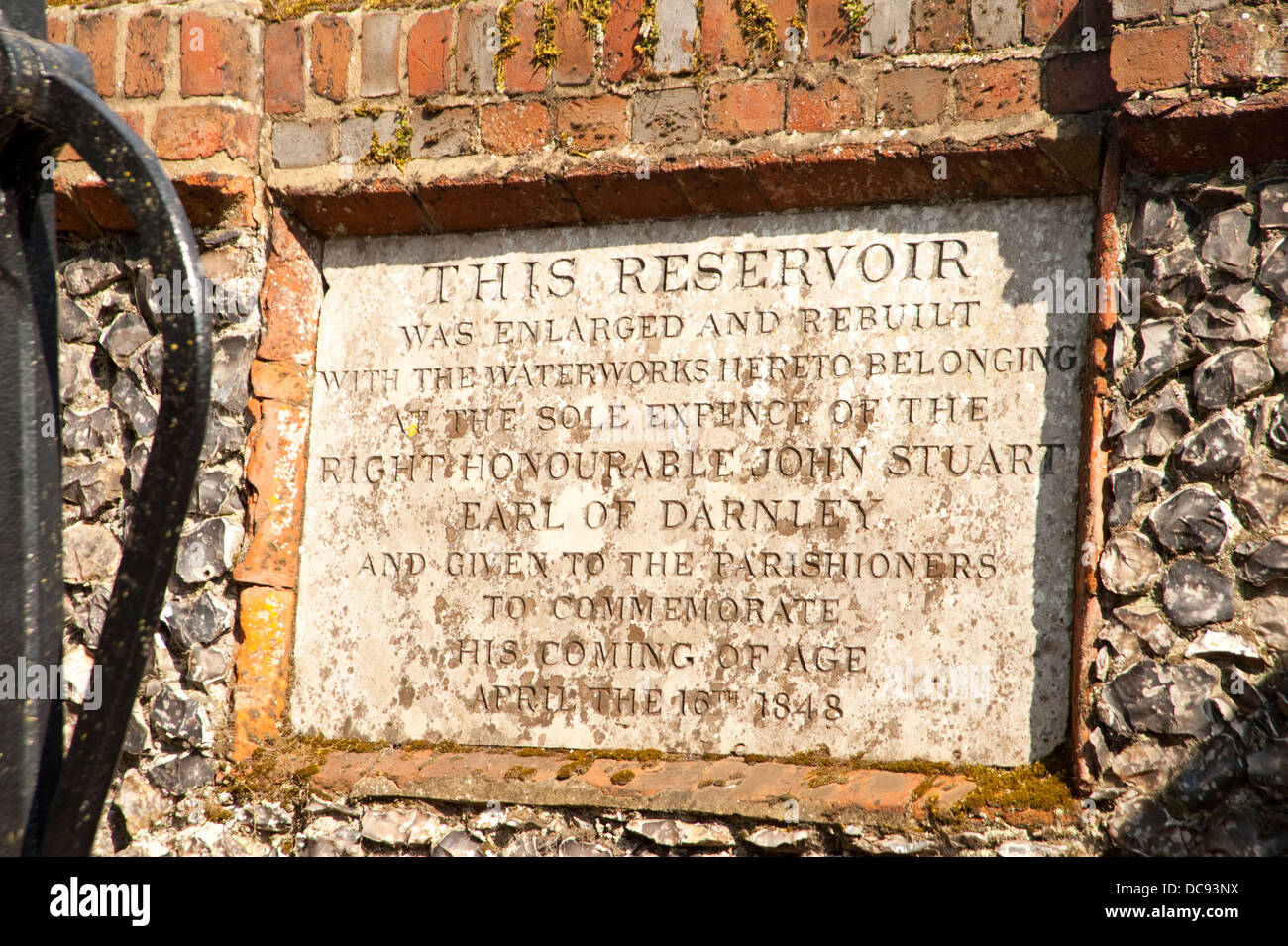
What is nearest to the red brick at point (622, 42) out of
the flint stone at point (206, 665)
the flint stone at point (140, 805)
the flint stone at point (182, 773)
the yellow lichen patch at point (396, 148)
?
the yellow lichen patch at point (396, 148)

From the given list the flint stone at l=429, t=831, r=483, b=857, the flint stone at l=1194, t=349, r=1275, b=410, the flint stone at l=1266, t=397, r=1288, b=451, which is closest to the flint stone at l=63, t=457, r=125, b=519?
the flint stone at l=429, t=831, r=483, b=857

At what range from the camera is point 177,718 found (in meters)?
3.10

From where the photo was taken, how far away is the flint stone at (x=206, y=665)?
3111 mm

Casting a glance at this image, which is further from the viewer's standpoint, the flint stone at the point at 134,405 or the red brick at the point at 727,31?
the flint stone at the point at 134,405

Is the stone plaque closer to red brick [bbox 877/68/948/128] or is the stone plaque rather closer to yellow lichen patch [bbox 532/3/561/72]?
red brick [bbox 877/68/948/128]

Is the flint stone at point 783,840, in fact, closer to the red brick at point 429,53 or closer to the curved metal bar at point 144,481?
the curved metal bar at point 144,481

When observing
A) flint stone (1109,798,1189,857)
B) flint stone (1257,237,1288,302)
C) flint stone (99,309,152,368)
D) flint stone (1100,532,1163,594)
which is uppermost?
flint stone (1257,237,1288,302)

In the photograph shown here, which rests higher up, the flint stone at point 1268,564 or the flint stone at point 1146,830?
the flint stone at point 1268,564

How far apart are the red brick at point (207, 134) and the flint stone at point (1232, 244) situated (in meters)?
2.58

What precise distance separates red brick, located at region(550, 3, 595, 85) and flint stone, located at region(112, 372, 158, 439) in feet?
4.98

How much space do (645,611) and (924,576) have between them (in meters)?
0.72

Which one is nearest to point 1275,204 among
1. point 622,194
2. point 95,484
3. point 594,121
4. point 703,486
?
point 703,486

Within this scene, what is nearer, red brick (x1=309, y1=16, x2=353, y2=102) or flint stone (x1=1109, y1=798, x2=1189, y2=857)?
flint stone (x1=1109, y1=798, x2=1189, y2=857)

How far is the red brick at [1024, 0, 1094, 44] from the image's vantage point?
2.78m
